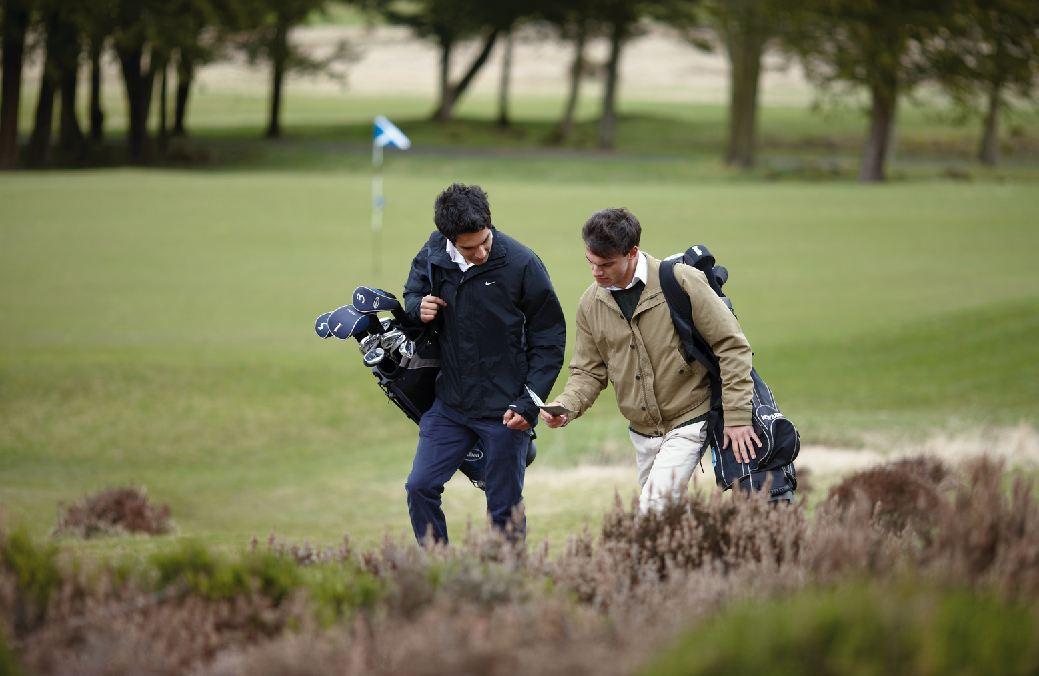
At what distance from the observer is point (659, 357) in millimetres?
5754

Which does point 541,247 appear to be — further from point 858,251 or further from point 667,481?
point 667,481

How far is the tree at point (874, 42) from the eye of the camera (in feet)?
129

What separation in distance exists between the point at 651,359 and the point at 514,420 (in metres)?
0.73

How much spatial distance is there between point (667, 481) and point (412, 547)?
5.18ft

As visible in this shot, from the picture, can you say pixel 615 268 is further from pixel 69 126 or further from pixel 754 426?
pixel 69 126

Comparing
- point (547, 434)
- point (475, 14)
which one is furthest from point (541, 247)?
point (475, 14)

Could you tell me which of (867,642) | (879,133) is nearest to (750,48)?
(879,133)

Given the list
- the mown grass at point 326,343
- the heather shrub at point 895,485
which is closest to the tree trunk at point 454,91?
the mown grass at point 326,343

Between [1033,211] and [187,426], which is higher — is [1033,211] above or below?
above

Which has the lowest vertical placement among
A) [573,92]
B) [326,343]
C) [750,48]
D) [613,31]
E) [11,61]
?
[326,343]

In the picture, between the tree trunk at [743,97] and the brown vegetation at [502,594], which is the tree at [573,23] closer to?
the tree trunk at [743,97]

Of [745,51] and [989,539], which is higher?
[745,51]

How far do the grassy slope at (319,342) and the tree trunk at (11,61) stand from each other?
16.1 metres

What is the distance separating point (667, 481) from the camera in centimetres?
568
